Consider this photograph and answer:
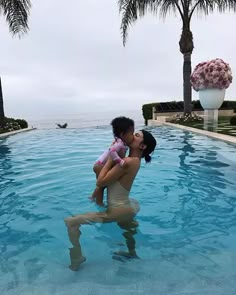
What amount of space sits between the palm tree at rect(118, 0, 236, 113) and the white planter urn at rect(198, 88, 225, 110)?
3.06 metres

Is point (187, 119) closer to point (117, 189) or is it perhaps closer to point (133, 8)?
point (133, 8)

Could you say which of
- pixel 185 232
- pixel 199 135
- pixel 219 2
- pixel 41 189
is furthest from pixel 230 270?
pixel 219 2

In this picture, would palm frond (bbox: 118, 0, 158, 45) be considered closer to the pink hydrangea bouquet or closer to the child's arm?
the pink hydrangea bouquet

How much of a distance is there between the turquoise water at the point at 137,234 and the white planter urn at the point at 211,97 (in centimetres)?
853

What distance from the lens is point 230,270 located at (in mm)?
2883

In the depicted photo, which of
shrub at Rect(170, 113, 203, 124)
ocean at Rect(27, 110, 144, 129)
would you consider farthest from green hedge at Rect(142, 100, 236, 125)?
shrub at Rect(170, 113, 203, 124)

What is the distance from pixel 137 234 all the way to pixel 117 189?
0.84m

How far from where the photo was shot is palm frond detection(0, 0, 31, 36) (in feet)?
57.8

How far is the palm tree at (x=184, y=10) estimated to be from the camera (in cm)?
1831

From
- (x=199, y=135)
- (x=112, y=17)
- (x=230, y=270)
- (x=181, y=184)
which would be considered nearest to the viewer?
(x=230, y=270)

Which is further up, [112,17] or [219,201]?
[112,17]

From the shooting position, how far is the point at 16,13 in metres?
18.0

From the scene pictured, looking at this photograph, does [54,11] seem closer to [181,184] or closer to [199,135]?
[199,135]

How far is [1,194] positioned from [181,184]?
3397 millimetres
